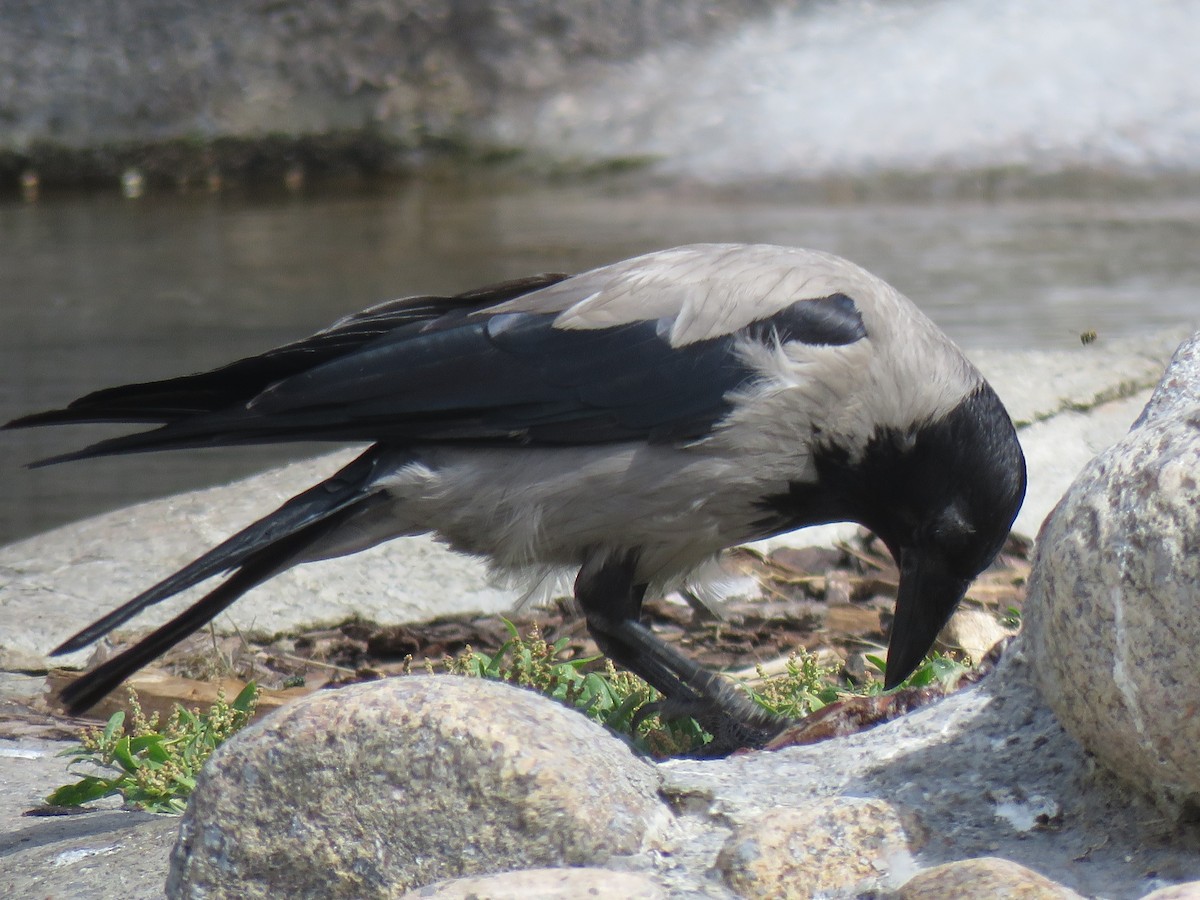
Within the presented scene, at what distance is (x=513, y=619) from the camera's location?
15.9 feet

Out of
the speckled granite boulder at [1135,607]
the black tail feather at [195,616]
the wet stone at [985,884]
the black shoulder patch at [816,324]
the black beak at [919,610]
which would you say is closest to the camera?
Result: the wet stone at [985,884]

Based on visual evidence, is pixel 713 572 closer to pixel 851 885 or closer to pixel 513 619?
pixel 513 619

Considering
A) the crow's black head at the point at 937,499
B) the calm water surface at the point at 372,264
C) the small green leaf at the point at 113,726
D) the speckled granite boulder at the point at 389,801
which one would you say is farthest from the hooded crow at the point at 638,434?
the calm water surface at the point at 372,264

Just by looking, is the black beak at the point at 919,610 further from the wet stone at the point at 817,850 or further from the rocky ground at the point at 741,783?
the wet stone at the point at 817,850

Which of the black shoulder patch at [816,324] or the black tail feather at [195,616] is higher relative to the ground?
the black shoulder patch at [816,324]

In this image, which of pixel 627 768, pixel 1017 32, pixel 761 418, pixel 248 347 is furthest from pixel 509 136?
pixel 627 768

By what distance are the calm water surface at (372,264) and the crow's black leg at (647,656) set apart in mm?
2834

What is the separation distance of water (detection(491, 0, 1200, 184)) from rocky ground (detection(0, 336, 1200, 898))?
1013 centimetres

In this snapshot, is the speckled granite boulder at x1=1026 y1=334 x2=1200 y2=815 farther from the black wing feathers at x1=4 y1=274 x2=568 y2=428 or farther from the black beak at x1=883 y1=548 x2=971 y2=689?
the black wing feathers at x1=4 y1=274 x2=568 y2=428

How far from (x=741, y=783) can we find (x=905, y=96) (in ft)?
44.7

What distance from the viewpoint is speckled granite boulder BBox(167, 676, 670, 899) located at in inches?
96.4

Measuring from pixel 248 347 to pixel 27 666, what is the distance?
12.8ft

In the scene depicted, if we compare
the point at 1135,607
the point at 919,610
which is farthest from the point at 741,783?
the point at 919,610

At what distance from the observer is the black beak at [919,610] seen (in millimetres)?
3768
